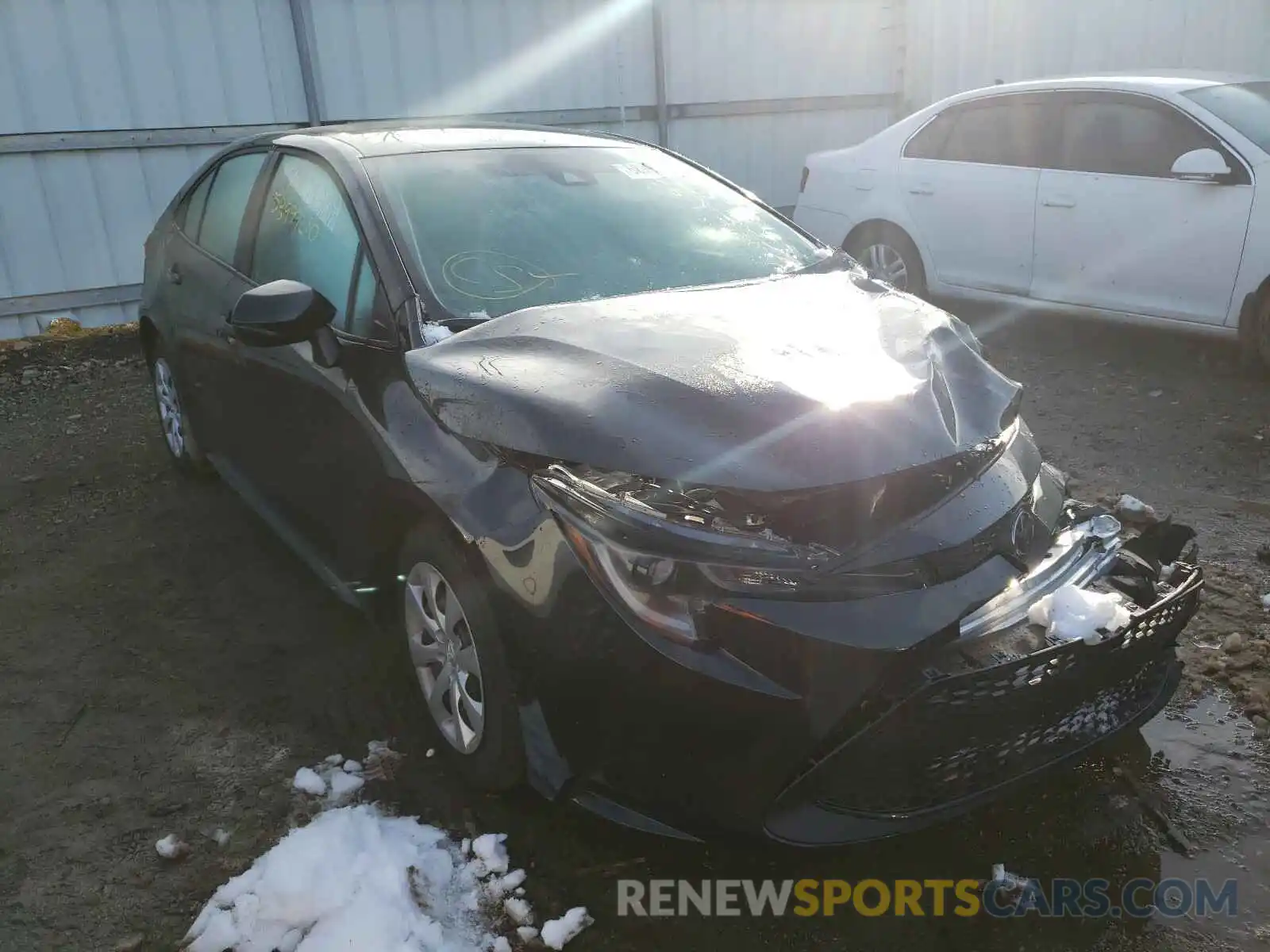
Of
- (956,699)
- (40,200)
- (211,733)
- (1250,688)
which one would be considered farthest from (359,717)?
(40,200)

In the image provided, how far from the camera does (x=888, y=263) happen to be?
690cm

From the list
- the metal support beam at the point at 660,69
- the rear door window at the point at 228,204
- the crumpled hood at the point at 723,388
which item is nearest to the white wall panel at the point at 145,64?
the metal support beam at the point at 660,69

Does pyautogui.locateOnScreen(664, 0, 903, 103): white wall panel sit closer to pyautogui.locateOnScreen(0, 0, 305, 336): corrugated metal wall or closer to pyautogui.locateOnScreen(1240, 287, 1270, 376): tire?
pyautogui.locateOnScreen(0, 0, 305, 336): corrugated metal wall

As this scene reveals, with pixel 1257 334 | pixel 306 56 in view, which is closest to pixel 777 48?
pixel 306 56

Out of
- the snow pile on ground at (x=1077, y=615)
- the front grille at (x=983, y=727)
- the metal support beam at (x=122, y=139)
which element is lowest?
the front grille at (x=983, y=727)

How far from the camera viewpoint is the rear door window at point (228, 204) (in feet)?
12.0

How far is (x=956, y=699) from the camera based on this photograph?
1.79 m

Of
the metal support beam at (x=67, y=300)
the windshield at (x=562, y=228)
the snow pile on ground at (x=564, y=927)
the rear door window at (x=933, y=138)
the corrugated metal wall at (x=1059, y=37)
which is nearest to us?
the snow pile on ground at (x=564, y=927)

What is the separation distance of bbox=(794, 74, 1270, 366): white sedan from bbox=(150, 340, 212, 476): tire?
4.63 meters

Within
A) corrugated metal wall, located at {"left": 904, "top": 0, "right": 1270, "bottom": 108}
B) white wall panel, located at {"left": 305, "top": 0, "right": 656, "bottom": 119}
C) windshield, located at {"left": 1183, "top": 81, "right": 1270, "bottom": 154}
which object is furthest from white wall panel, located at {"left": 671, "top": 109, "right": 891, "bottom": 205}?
windshield, located at {"left": 1183, "top": 81, "right": 1270, "bottom": 154}

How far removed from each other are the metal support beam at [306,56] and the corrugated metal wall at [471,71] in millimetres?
22

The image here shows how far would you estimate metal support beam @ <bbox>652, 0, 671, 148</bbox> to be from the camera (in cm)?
925

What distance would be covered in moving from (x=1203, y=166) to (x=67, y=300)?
7378 millimetres

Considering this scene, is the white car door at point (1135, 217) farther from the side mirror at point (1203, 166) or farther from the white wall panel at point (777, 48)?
the white wall panel at point (777, 48)
